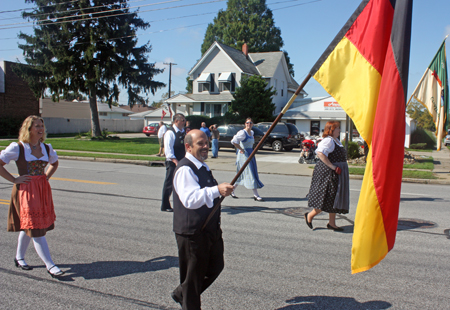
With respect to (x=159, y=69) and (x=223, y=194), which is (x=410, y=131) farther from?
(x=223, y=194)

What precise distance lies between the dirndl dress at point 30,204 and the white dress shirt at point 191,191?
7.09 feet

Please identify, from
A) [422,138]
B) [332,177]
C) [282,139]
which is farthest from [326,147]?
[422,138]

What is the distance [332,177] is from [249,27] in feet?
185

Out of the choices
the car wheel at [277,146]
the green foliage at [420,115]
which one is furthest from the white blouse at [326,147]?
the green foliage at [420,115]

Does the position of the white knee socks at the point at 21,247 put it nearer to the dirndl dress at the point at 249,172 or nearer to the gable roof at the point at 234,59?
the dirndl dress at the point at 249,172

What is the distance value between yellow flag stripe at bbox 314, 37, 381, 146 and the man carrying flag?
428 inches

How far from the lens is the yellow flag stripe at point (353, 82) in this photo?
3.10 meters

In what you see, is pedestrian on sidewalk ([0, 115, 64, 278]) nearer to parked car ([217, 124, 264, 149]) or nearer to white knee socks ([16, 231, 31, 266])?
white knee socks ([16, 231, 31, 266])

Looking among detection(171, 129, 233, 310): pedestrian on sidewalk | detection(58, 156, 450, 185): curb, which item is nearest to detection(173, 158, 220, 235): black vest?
detection(171, 129, 233, 310): pedestrian on sidewalk

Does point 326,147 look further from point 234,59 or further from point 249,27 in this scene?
point 249,27

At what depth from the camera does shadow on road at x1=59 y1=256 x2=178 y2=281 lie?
14.3ft

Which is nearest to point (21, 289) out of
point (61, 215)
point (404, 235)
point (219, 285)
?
point (219, 285)

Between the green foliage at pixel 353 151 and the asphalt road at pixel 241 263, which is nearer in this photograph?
the asphalt road at pixel 241 263

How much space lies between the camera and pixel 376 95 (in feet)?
10.1
